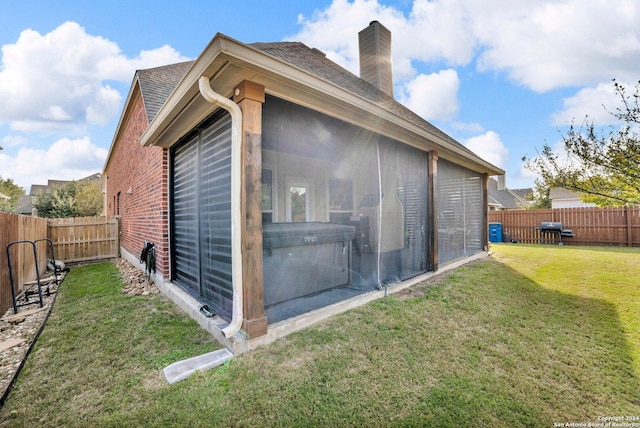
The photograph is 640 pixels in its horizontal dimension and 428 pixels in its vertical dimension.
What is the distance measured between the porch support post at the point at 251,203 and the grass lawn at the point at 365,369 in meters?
0.41

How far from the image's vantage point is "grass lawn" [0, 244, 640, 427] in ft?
6.50

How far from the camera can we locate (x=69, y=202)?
55.6 feet

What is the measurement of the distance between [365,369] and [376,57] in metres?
9.39

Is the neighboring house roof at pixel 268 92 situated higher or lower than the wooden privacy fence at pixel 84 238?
higher

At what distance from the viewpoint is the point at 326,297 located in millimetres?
4062

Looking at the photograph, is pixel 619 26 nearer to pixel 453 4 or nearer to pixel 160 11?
pixel 453 4

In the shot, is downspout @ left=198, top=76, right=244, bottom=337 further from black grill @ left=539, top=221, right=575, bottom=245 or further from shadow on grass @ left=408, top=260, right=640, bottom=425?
black grill @ left=539, top=221, right=575, bottom=245

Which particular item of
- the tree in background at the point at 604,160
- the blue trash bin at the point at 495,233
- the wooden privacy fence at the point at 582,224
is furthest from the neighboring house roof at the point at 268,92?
the wooden privacy fence at the point at 582,224

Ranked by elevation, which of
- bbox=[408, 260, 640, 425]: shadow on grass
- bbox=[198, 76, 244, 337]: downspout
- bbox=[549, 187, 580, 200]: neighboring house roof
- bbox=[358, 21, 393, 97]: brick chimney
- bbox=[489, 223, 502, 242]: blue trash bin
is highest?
bbox=[358, 21, 393, 97]: brick chimney

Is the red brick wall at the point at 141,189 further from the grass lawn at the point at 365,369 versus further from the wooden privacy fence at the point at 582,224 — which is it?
the wooden privacy fence at the point at 582,224

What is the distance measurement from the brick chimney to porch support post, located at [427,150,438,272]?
4.56 meters

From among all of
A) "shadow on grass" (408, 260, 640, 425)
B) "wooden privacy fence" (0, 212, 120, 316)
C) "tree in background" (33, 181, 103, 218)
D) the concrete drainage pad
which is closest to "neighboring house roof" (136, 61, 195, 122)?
"wooden privacy fence" (0, 212, 120, 316)

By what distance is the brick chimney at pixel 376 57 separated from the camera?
9.01 m

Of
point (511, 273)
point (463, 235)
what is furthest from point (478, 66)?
point (511, 273)
